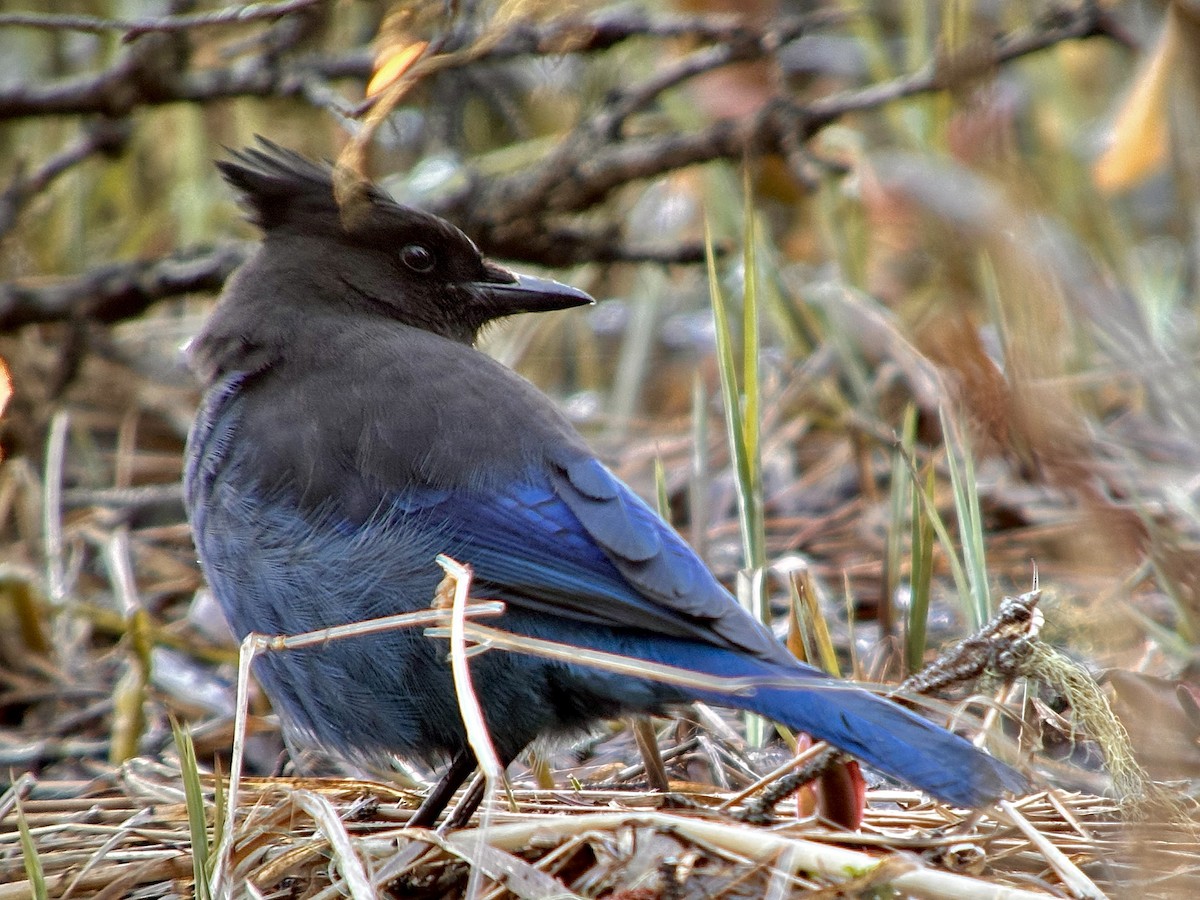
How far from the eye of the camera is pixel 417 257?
11.1 ft

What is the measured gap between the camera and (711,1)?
455 cm

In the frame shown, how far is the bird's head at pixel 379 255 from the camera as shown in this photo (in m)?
3.35

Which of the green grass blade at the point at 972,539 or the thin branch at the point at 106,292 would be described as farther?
the thin branch at the point at 106,292

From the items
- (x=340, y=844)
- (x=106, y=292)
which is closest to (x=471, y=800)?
(x=340, y=844)

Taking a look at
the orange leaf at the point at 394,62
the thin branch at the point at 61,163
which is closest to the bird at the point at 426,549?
the orange leaf at the point at 394,62

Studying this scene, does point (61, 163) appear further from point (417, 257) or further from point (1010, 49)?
point (1010, 49)

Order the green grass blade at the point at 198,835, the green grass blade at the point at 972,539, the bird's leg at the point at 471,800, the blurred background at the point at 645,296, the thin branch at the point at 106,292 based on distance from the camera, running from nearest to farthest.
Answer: the green grass blade at the point at 198,835 < the bird's leg at the point at 471,800 < the green grass blade at the point at 972,539 < the blurred background at the point at 645,296 < the thin branch at the point at 106,292

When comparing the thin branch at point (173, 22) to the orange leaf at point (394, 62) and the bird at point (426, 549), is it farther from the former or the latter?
the bird at point (426, 549)

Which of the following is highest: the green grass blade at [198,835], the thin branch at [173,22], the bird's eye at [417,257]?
the thin branch at [173,22]

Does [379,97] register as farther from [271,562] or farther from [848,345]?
[848,345]

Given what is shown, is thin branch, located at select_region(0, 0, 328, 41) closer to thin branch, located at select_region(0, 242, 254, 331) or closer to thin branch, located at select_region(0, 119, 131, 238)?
thin branch, located at select_region(0, 242, 254, 331)

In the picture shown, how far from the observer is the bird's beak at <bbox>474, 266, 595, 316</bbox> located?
11.1 feet

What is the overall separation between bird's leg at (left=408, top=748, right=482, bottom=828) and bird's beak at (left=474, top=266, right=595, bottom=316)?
3.59 ft

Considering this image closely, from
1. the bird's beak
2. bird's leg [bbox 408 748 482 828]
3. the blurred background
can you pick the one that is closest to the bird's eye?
the bird's beak
